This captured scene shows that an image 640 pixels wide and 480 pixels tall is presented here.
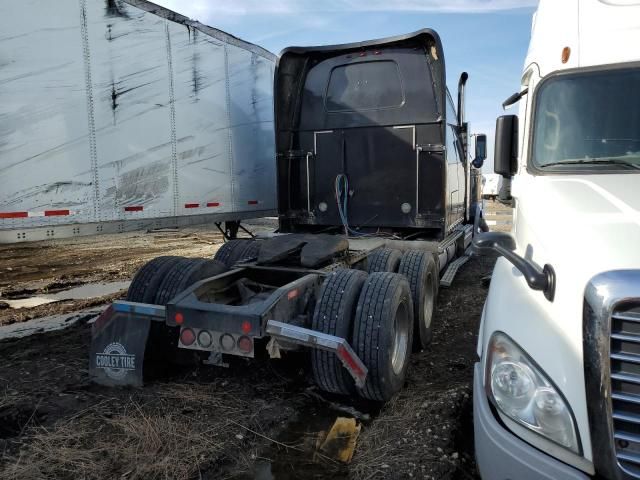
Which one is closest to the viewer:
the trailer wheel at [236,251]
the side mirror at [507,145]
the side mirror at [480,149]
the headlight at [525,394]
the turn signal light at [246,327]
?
the headlight at [525,394]

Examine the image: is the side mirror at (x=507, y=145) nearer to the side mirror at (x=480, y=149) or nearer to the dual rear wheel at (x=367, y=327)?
the dual rear wheel at (x=367, y=327)

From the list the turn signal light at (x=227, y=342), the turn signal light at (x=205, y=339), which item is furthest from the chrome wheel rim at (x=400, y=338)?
the turn signal light at (x=205, y=339)

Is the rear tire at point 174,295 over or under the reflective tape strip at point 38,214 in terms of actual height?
under

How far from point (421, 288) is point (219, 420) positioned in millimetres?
2621

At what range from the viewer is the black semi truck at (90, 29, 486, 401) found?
12.1 feet

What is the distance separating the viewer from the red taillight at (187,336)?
3.66 metres

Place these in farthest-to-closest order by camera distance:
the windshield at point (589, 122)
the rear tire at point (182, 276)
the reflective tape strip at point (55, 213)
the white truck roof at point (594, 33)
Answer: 1. the reflective tape strip at point (55, 213)
2. the rear tire at point (182, 276)
3. the white truck roof at point (594, 33)
4. the windshield at point (589, 122)

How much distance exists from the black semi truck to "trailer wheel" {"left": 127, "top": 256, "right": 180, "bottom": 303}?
1cm

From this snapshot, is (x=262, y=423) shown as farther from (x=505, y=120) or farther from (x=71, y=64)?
(x=71, y=64)

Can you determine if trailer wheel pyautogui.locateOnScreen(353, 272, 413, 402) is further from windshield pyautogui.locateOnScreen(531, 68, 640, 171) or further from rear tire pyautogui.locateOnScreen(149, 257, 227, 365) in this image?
rear tire pyautogui.locateOnScreen(149, 257, 227, 365)

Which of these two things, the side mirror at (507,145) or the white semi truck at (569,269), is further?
the side mirror at (507,145)

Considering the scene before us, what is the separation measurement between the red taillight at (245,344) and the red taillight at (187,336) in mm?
410

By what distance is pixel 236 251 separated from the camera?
231 inches

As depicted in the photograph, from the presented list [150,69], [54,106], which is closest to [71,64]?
[54,106]
